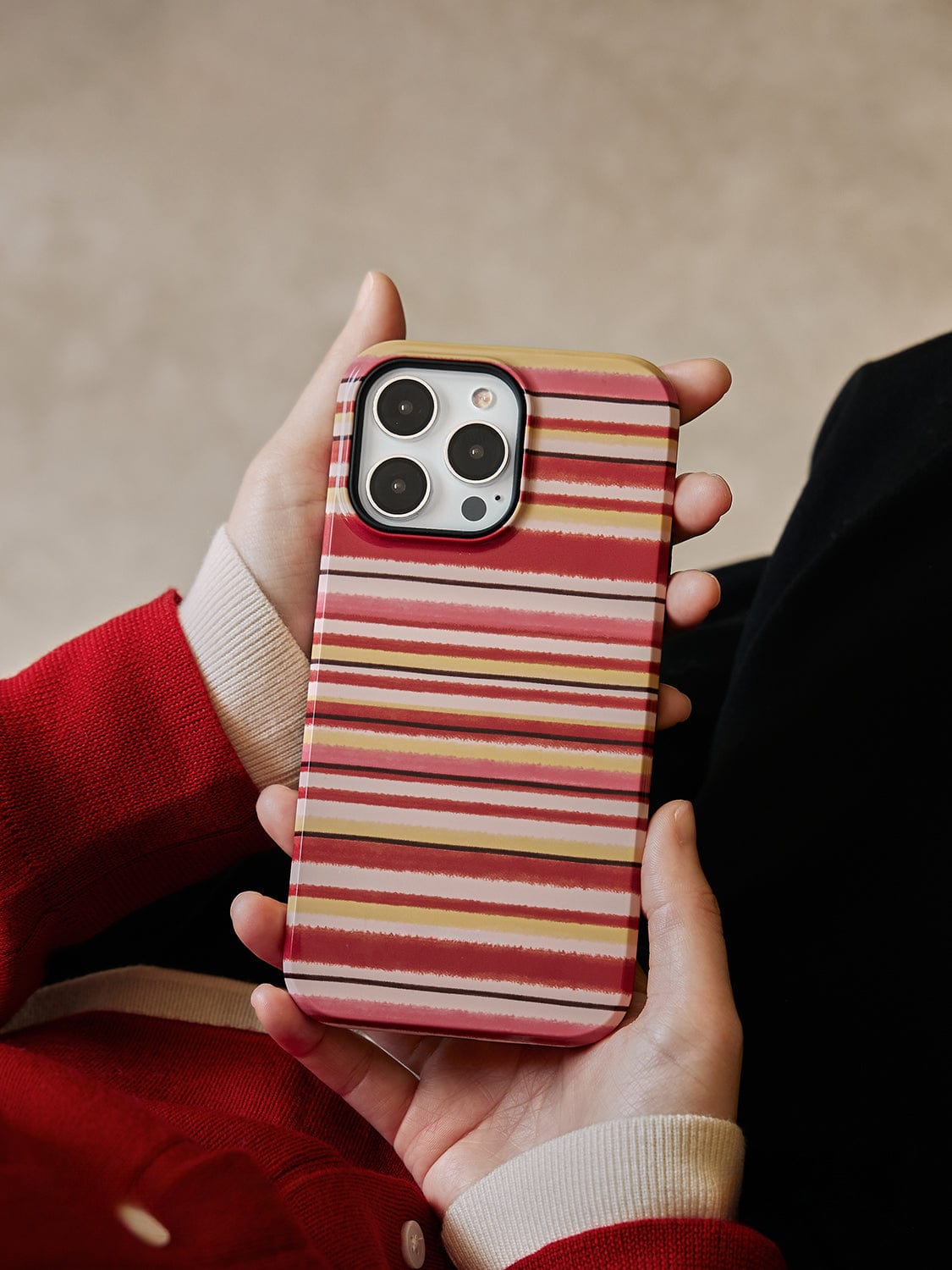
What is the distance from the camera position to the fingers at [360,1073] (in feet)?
1.47

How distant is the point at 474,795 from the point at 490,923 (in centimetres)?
5

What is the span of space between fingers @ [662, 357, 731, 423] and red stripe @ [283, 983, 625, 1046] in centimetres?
26

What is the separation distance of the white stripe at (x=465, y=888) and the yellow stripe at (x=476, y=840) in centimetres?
1

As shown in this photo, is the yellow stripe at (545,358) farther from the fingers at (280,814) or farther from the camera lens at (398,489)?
the fingers at (280,814)

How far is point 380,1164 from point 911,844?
0.92 ft

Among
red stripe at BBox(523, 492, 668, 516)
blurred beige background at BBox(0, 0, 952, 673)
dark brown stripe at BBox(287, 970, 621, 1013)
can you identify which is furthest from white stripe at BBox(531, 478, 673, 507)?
blurred beige background at BBox(0, 0, 952, 673)

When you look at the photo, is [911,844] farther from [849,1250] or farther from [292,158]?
[292,158]

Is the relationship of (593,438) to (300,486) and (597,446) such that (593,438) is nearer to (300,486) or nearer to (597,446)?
(597,446)

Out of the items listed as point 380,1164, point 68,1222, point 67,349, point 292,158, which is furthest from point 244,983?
point 292,158

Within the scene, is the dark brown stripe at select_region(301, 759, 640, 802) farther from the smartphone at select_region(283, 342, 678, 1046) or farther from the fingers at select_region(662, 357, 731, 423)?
the fingers at select_region(662, 357, 731, 423)

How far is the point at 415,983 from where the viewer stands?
435mm

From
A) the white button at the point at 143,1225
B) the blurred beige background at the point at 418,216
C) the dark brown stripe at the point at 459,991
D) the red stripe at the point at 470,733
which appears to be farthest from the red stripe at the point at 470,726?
the blurred beige background at the point at 418,216

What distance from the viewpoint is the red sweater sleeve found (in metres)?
0.48

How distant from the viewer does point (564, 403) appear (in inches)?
18.4
